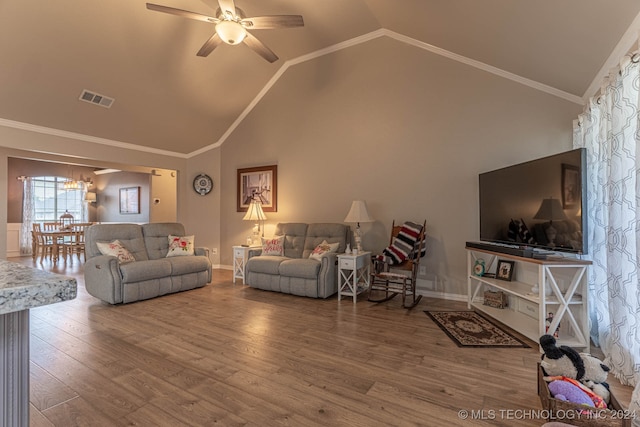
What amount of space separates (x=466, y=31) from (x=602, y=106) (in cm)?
157

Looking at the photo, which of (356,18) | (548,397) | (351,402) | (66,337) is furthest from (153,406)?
(356,18)

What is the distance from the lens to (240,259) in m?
5.11

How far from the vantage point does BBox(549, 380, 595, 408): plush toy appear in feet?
5.36

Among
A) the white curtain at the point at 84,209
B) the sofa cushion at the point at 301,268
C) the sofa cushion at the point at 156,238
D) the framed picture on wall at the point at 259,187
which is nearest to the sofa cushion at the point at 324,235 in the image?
the sofa cushion at the point at 301,268

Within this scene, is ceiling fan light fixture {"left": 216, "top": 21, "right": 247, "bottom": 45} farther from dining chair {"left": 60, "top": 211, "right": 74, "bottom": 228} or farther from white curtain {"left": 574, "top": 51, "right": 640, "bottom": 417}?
dining chair {"left": 60, "top": 211, "right": 74, "bottom": 228}

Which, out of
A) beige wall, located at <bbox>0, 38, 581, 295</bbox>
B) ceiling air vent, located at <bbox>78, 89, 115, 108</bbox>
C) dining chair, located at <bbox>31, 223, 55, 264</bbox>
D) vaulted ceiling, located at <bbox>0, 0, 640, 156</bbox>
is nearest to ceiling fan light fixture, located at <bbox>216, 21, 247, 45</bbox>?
vaulted ceiling, located at <bbox>0, 0, 640, 156</bbox>

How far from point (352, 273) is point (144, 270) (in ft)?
8.75

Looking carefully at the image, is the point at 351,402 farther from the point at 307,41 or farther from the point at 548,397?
the point at 307,41

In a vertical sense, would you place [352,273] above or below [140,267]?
below

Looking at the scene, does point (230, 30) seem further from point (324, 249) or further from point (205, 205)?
point (205, 205)

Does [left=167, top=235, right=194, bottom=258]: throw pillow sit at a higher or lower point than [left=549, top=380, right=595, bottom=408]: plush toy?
higher

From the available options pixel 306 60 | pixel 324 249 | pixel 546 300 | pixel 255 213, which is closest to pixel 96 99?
pixel 255 213

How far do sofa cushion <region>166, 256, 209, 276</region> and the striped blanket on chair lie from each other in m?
2.59

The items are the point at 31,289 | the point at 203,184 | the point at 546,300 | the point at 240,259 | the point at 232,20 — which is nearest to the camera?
the point at 31,289
